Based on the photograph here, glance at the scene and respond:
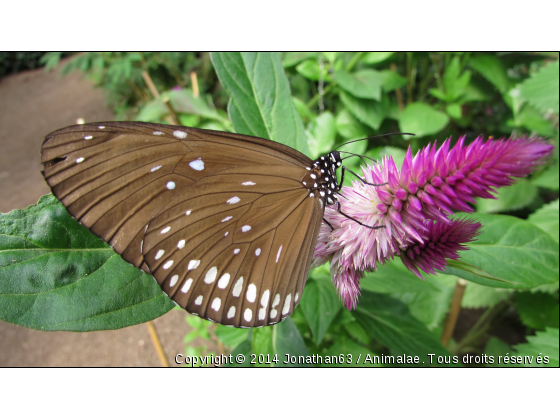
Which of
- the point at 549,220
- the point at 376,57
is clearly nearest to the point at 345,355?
the point at 549,220

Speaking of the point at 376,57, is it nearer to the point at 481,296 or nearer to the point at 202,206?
the point at 481,296

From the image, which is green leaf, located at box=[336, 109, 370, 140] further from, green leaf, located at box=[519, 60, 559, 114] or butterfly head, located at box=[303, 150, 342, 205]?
butterfly head, located at box=[303, 150, 342, 205]

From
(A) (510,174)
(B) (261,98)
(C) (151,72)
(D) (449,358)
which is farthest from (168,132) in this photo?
(C) (151,72)

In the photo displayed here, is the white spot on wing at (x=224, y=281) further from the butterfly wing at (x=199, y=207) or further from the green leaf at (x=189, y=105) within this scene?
the green leaf at (x=189, y=105)

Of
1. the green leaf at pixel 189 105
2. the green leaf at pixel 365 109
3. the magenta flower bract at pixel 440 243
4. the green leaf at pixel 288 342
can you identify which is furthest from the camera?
the green leaf at pixel 189 105

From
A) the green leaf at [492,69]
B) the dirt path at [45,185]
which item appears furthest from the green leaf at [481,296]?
the dirt path at [45,185]

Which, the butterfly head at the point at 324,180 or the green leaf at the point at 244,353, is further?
the green leaf at the point at 244,353
